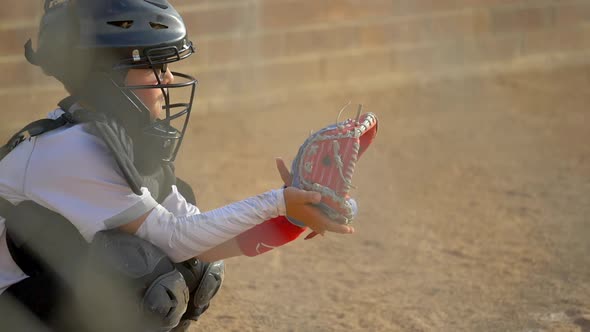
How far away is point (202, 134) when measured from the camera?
18.2 feet

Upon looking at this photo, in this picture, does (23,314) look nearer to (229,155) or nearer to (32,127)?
(32,127)

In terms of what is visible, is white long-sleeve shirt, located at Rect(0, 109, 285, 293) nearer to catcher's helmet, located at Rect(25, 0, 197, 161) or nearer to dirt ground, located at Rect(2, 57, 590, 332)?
catcher's helmet, located at Rect(25, 0, 197, 161)

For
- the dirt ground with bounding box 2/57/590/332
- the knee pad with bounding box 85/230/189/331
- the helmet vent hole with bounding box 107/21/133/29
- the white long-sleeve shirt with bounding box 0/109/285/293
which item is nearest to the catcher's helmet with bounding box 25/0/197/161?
the helmet vent hole with bounding box 107/21/133/29

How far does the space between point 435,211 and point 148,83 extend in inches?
88.9

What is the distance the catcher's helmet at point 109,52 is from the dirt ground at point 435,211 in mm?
1080

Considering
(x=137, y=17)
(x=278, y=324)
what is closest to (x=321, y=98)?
(x=278, y=324)

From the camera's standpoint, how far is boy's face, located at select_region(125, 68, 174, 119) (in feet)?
8.62

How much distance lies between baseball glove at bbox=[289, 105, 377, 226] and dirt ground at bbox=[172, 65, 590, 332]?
0.92m

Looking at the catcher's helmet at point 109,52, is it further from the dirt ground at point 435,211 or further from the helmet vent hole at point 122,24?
the dirt ground at point 435,211

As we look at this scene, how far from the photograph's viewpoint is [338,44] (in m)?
6.27

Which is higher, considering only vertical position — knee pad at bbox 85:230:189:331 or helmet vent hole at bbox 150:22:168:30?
helmet vent hole at bbox 150:22:168:30

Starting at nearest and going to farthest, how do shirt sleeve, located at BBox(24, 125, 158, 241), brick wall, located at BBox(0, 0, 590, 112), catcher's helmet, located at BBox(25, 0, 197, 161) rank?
shirt sleeve, located at BBox(24, 125, 158, 241), catcher's helmet, located at BBox(25, 0, 197, 161), brick wall, located at BBox(0, 0, 590, 112)

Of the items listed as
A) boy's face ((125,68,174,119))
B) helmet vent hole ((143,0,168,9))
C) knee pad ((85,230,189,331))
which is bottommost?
knee pad ((85,230,189,331))

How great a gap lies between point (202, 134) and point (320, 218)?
3.09 m
